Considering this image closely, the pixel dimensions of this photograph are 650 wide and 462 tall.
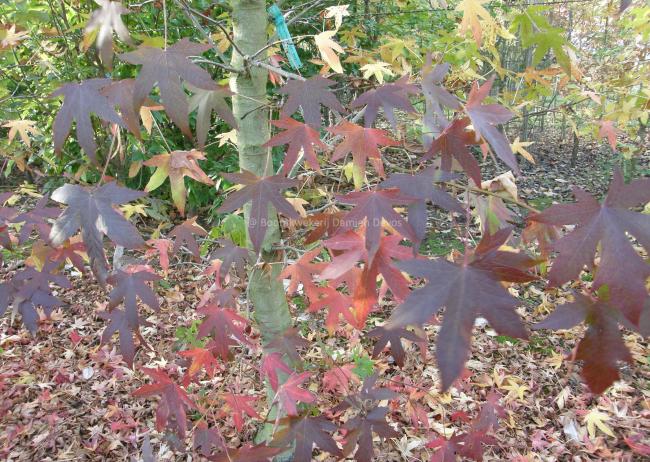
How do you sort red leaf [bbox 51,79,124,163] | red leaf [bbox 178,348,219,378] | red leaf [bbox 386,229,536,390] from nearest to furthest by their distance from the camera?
red leaf [bbox 386,229,536,390] < red leaf [bbox 51,79,124,163] < red leaf [bbox 178,348,219,378]

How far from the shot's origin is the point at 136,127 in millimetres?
910

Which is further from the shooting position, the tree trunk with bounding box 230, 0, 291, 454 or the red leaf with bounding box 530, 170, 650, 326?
the tree trunk with bounding box 230, 0, 291, 454

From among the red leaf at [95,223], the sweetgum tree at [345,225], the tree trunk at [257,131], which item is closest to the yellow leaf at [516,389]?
the sweetgum tree at [345,225]

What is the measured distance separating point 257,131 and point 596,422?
2.26 meters

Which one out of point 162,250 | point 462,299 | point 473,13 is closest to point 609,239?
point 462,299

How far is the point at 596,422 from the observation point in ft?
7.29

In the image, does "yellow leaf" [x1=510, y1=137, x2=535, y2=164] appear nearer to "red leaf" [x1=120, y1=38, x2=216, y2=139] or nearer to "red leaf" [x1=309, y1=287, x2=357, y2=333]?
"red leaf" [x1=309, y1=287, x2=357, y2=333]

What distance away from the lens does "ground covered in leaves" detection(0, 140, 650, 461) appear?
2.19 m

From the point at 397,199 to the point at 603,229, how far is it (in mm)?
359

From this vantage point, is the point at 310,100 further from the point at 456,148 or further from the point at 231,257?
the point at 231,257

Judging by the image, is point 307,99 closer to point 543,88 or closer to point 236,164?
point 543,88

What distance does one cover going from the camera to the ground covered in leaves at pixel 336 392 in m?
2.19

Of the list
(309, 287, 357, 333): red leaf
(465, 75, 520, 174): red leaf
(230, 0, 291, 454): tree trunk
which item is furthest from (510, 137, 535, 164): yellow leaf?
(230, 0, 291, 454): tree trunk

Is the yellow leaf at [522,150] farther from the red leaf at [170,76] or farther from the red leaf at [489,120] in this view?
the red leaf at [170,76]
